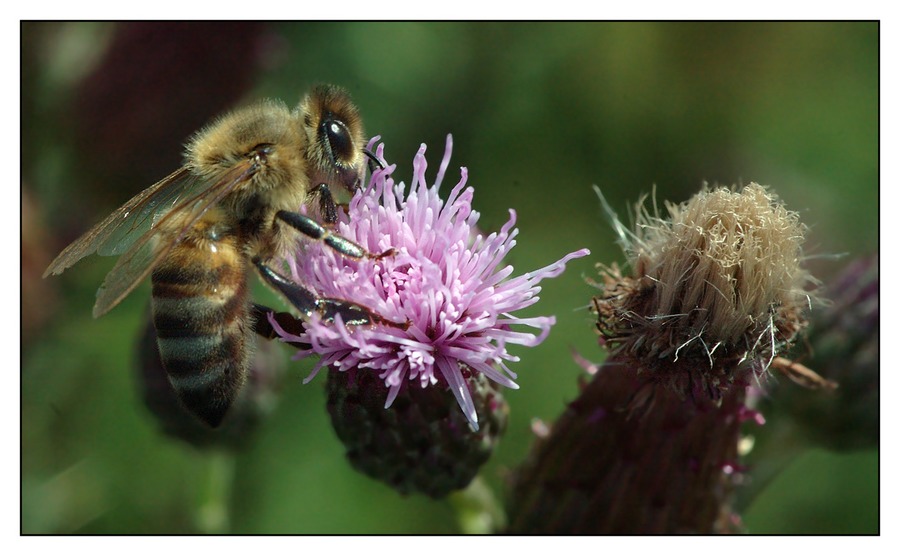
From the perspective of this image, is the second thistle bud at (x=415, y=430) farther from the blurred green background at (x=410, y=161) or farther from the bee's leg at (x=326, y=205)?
the blurred green background at (x=410, y=161)

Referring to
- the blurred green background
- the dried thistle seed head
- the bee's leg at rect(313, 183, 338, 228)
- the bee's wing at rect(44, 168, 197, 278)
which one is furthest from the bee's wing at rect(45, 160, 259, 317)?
the dried thistle seed head

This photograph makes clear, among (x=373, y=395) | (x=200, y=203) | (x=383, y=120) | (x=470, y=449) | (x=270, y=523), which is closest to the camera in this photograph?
(x=200, y=203)

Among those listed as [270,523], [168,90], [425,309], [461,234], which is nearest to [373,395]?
[425,309]

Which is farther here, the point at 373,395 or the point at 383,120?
the point at 383,120

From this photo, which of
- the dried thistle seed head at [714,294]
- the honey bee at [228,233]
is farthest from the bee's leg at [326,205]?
the dried thistle seed head at [714,294]

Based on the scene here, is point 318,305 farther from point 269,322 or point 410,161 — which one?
point 410,161

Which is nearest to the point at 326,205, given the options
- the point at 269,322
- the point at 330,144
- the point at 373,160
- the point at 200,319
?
the point at 330,144

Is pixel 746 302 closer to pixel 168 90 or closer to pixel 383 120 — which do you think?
pixel 383 120
